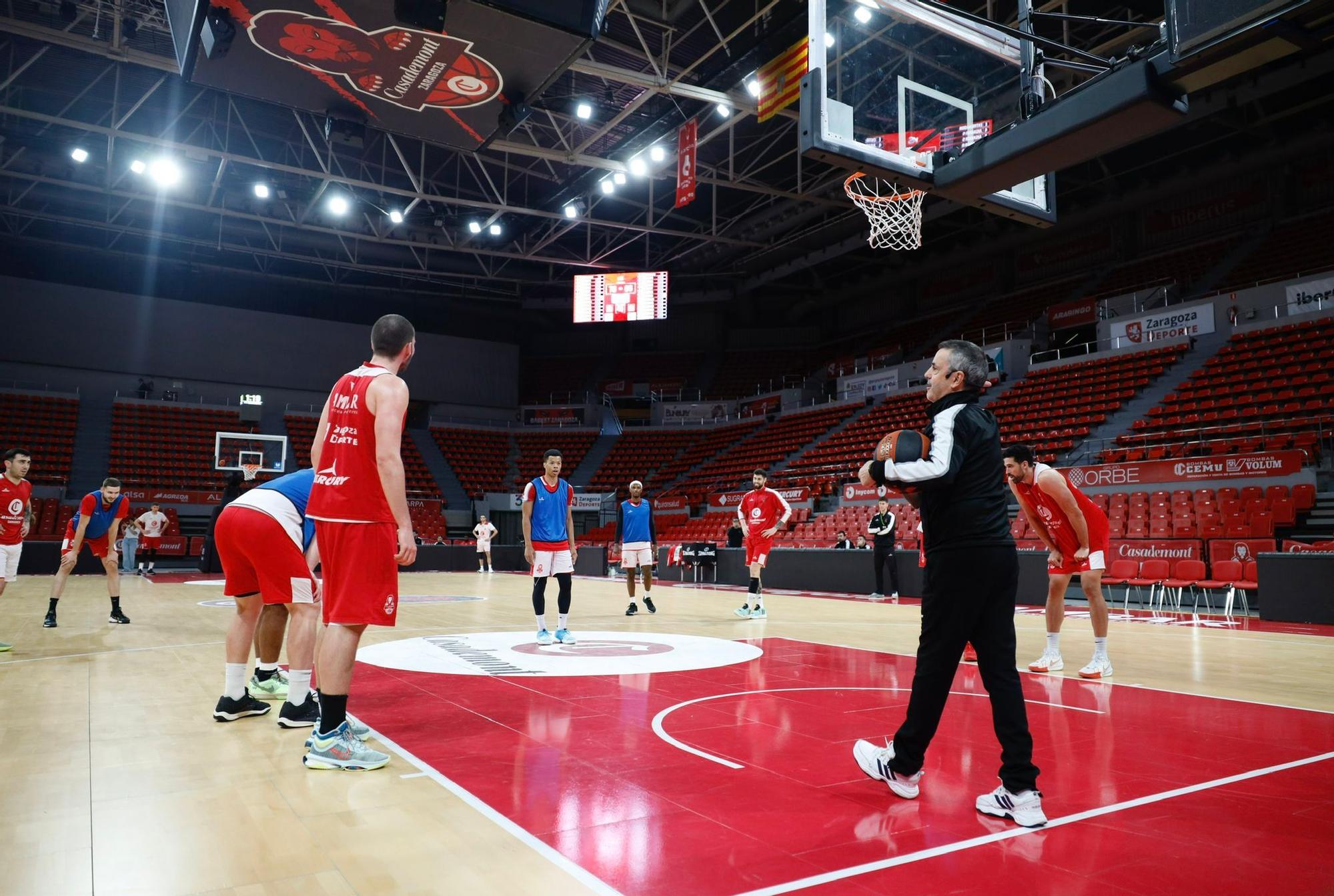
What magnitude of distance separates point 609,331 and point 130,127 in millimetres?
19783

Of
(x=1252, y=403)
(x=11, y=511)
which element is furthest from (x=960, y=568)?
(x=1252, y=403)

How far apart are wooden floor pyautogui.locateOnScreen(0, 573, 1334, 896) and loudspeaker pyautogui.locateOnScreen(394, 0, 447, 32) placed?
6.43 metres

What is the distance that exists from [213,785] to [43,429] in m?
26.7

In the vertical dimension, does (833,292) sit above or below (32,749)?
above

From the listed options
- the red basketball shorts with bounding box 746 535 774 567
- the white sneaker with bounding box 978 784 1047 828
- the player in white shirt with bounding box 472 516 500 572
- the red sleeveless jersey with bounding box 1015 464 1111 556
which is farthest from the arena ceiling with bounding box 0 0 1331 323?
the white sneaker with bounding box 978 784 1047 828

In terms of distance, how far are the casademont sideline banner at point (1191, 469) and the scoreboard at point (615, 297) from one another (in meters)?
14.0

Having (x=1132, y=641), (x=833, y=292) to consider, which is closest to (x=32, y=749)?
(x=1132, y=641)

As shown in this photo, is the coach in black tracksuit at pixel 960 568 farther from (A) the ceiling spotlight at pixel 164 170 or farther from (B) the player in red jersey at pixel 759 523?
(A) the ceiling spotlight at pixel 164 170

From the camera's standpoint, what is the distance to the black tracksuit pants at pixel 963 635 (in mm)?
3094

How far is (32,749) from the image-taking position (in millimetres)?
3721

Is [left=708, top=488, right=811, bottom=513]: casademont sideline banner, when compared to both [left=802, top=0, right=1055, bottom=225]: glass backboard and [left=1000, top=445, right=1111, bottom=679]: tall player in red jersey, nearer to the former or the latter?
[left=1000, top=445, right=1111, bottom=679]: tall player in red jersey

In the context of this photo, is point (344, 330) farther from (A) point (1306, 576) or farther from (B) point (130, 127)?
(A) point (1306, 576)

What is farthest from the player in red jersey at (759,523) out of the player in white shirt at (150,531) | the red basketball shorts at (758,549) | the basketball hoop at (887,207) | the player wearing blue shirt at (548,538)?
the player in white shirt at (150,531)

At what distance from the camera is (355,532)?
360 cm
